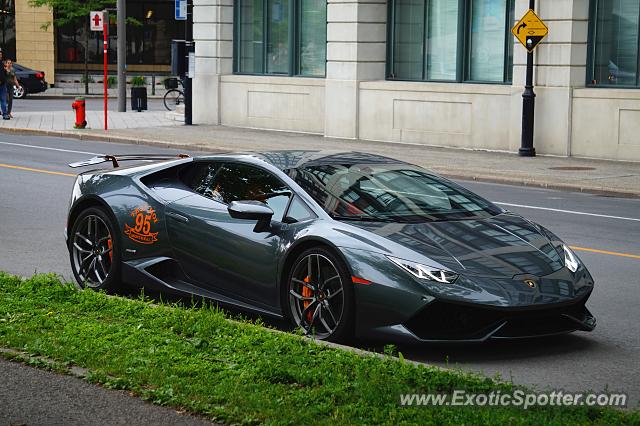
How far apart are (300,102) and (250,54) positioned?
3.08 metres

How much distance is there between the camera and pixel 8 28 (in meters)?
62.2

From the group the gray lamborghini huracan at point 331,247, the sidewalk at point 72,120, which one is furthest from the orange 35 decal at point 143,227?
the sidewalk at point 72,120

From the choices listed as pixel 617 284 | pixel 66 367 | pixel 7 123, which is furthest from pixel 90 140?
pixel 66 367

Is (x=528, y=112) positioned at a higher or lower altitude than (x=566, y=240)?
higher

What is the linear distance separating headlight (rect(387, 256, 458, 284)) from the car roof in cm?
159

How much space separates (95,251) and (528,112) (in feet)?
52.5

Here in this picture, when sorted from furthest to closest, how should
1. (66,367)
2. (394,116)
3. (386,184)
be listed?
(394,116), (386,184), (66,367)

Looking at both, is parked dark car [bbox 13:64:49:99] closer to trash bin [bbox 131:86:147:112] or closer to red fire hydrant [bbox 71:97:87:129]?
trash bin [bbox 131:86:147:112]

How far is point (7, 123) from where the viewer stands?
34125mm

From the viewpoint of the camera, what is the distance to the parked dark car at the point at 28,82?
52094mm

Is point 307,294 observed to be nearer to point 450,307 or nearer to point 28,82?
point 450,307

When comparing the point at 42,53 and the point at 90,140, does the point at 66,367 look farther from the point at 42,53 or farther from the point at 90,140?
the point at 42,53

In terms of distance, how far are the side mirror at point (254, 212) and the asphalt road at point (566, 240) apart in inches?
55.4

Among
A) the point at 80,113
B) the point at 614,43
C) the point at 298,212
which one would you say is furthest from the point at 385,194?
the point at 80,113
